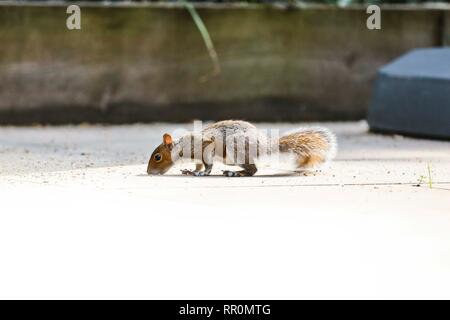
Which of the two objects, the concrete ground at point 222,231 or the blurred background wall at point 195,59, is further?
the blurred background wall at point 195,59

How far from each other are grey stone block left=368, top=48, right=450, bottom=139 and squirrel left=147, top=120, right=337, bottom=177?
2954 mm

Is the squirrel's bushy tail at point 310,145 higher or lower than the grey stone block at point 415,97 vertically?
lower

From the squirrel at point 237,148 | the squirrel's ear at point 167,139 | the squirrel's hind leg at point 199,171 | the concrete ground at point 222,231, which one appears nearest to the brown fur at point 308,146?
the squirrel at point 237,148

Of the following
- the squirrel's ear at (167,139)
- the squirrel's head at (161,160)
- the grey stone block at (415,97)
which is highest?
the grey stone block at (415,97)

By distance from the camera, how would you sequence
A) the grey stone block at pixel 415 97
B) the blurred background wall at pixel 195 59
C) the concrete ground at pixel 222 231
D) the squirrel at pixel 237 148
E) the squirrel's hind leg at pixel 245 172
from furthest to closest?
the blurred background wall at pixel 195 59 → the grey stone block at pixel 415 97 → the squirrel's hind leg at pixel 245 172 → the squirrel at pixel 237 148 → the concrete ground at pixel 222 231

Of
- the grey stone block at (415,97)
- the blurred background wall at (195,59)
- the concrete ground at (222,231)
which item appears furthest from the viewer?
the blurred background wall at (195,59)

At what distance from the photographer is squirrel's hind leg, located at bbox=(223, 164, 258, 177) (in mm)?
7414

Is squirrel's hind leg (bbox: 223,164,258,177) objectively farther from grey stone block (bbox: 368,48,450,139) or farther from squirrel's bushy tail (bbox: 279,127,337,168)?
grey stone block (bbox: 368,48,450,139)

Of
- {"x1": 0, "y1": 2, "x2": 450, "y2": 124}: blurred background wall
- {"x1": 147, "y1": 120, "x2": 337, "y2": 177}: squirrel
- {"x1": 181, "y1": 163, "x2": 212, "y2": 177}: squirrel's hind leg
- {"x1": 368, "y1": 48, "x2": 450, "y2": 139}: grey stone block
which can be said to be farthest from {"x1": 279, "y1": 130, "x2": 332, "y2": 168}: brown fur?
{"x1": 0, "y1": 2, "x2": 450, "y2": 124}: blurred background wall

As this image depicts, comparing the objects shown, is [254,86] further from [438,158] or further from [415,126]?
[438,158]

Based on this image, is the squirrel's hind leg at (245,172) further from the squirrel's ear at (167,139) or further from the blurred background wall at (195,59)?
the blurred background wall at (195,59)

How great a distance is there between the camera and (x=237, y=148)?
7277mm

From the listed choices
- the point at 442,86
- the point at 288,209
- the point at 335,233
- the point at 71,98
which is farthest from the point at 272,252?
the point at 71,98

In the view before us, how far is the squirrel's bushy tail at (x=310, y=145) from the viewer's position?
24.5ft
